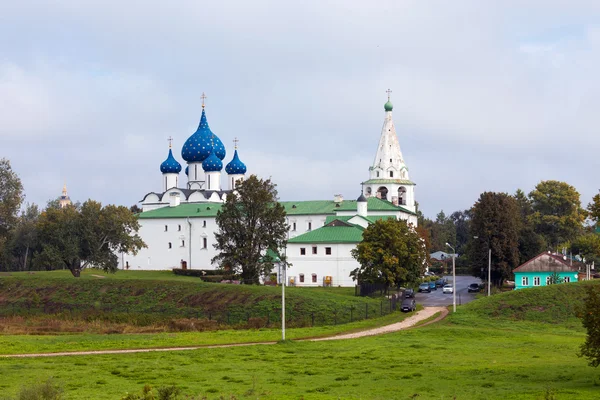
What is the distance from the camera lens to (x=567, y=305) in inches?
1941

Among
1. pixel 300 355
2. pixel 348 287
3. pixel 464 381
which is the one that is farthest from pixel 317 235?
pixel 464 381

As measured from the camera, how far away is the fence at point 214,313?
4797 cm

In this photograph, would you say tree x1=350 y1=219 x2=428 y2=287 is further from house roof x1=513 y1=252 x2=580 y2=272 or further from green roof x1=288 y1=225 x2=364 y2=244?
green roof x1=288 y1=225 x2=364 y2=244

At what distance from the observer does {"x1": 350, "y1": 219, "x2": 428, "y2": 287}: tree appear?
5966 cm

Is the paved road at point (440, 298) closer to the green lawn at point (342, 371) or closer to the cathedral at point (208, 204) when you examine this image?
the cathedral at point (208, 204)

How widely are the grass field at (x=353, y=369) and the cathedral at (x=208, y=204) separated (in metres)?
47.3

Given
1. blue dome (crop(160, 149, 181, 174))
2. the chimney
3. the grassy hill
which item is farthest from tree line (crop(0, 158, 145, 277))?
blue dome (crop(160, 149, 181, 174))

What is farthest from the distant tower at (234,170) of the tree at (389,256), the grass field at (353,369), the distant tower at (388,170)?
the grass field at (353,369)

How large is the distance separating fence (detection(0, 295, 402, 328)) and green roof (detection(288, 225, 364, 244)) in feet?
54.8

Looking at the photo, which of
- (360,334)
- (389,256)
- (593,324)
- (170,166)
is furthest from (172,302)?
(170,166)

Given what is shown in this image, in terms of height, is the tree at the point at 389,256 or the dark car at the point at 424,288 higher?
the tree at the point at 389,256

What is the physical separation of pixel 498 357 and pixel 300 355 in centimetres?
710

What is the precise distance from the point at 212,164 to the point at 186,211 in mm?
6566

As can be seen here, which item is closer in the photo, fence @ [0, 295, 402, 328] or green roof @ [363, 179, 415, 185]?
fence @ [0, 295, 402, 328]
